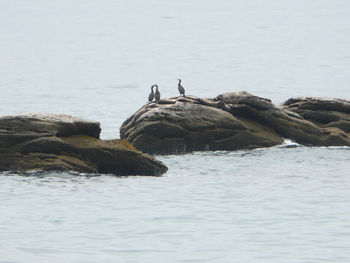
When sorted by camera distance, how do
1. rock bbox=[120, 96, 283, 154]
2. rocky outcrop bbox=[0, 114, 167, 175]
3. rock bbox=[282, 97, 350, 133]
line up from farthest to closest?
1. rock bbox=[282, 97, 350, 133]
2. rock bbox=[120, 96, 283, 154]
3. rocky outcrop bbox=[0, 114, 167, 175]

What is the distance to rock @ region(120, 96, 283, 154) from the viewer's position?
4169cm

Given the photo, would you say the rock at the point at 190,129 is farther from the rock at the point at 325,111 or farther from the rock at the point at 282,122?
the rock at the point at 325,111

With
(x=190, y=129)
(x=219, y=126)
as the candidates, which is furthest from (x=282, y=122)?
(x=190, y=129)

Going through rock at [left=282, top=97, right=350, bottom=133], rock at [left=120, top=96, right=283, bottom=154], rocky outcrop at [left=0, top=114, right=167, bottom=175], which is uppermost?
rock at [left=282, top=97, right=350, bottom=133]

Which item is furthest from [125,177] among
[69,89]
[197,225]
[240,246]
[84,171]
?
[69,89]

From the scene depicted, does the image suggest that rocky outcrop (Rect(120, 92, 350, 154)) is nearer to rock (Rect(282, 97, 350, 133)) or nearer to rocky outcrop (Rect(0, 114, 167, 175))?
rock (Rect(282, 97, 350, 133))

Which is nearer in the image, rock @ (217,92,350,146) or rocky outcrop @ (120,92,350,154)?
rocky outcrop @ (120,92,350,154)

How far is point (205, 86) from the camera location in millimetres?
160125

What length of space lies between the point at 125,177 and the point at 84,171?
159cm

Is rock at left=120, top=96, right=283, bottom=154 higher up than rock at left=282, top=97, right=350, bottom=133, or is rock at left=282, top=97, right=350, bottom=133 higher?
rock at left=282, top=97, right=350, bottom=133

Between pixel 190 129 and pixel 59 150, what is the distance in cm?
1015

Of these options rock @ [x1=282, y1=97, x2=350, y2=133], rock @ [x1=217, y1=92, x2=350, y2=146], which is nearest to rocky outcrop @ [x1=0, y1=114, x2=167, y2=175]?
rock @ [x1=217, y1=92, x2=350, y2=146]

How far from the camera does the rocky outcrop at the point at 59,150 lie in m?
32.8

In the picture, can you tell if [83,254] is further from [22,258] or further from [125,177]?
[125,177]
